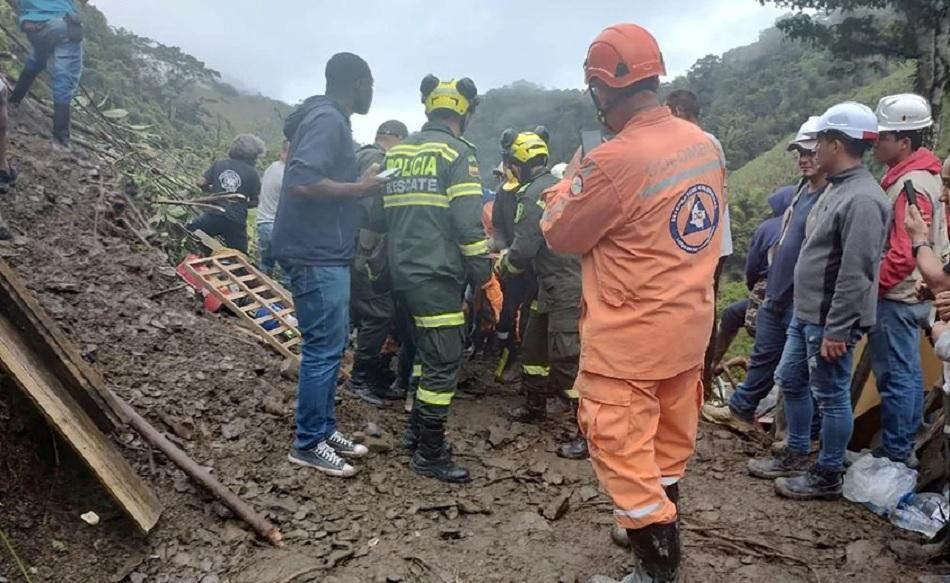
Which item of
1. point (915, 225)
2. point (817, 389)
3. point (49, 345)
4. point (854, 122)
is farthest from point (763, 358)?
point (49, 345)

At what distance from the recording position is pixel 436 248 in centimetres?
346

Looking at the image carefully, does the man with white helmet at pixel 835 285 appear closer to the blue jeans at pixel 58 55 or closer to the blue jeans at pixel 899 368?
the blue jeans at pixel 899 368

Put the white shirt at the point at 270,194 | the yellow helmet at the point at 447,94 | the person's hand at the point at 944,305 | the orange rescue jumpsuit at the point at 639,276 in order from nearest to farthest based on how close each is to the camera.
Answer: the orange rescue jumpsuit at the point at 639,276 → the person's hand at the point at 944,305 → the yellow helmet at the point at 447,94 → the white shirt at the point at 270,194

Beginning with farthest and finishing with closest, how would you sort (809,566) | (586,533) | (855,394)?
(855,394), (586,533), (809,566)

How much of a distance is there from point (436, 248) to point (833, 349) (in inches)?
77.9

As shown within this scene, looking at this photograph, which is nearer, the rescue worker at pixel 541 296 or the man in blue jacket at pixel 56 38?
the rescue worker at pixel 541 296

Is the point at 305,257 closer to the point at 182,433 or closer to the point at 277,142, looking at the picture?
the point at 182,433

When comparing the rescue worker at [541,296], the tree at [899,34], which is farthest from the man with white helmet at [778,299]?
the tree at [899,34]

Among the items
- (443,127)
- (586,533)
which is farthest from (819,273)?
(443,127)

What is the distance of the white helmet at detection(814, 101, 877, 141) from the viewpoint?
3016mm

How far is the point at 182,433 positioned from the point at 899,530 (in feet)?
11.6

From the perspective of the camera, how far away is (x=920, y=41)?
34.1ft

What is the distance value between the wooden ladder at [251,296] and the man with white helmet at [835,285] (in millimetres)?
3329

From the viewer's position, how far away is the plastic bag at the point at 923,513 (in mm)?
2988
